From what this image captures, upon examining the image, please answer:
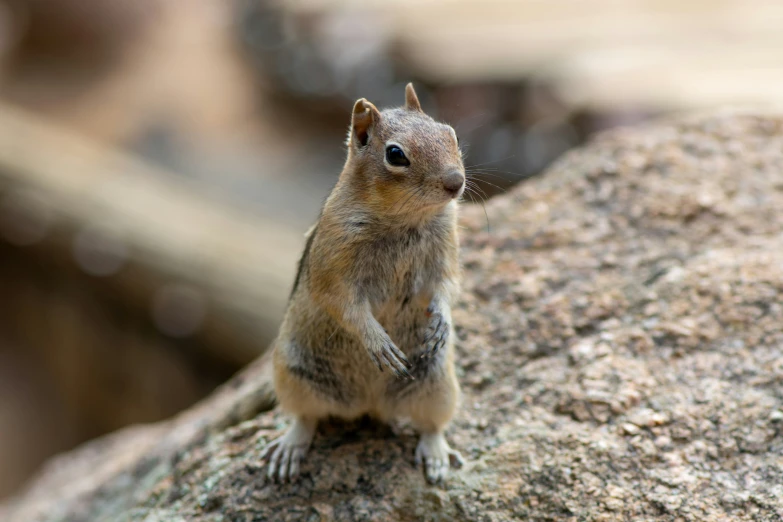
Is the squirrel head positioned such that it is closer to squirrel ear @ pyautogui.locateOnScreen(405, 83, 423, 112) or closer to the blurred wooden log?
squirrel ear @ pyautogui.locateOnScreen(405, 83, 423, 112)

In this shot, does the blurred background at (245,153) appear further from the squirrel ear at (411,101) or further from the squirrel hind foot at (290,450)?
the squirrel hind foot at (290,450)

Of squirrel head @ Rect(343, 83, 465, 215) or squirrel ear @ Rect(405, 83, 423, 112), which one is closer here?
squirrel head @ Rect(343, 83, 465, 215)

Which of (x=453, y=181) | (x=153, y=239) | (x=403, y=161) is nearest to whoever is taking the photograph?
(x=453, y=181)

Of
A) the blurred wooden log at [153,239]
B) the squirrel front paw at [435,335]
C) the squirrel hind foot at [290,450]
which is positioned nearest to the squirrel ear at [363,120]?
the squirrel front paw at [435,335]

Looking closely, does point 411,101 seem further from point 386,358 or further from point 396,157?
point 386,358

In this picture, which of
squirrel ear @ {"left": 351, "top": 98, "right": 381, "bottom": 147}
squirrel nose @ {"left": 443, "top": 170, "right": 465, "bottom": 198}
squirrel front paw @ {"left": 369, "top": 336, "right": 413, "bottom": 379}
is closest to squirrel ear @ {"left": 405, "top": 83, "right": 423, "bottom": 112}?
squirrel ear @ {"left": 351, "top": 98, "right": 381, "bottom": 147}

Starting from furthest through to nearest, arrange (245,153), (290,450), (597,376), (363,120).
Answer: (245,153) < (597,376) < (290,450) < (363,120)

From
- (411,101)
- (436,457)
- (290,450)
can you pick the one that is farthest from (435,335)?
(411,101)
